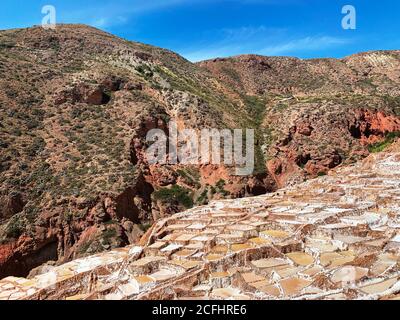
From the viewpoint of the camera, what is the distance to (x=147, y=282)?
11.4 metres

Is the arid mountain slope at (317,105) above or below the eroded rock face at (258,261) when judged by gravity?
above

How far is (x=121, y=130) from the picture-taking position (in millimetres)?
42406

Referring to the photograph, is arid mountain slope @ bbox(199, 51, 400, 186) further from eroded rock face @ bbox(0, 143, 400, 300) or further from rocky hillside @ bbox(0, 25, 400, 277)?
eroded rock face @ bbox(0, 143, 400, 300)

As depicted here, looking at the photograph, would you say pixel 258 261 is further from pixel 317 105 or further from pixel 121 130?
pixel 317 105

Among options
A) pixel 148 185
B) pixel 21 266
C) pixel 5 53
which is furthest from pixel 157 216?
pixel 5 53

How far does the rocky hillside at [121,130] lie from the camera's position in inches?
1232

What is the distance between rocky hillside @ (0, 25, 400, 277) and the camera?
31.3m

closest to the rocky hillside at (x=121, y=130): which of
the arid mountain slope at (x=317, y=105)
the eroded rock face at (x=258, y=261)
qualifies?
the arid mountain slope at (x=317, y=105)

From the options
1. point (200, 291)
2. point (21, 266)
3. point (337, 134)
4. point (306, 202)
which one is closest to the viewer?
point (200, 291)

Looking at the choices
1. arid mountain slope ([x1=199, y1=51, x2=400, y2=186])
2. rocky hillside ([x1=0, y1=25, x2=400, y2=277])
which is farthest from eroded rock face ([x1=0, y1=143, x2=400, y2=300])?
arid mountain slope ([x1=199, y1=51, x2=400, y2=186])

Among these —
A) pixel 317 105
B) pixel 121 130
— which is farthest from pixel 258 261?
pixel 317 105

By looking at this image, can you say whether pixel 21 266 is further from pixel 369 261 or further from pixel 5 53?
pixel 5 53

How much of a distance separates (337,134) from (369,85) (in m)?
25.8

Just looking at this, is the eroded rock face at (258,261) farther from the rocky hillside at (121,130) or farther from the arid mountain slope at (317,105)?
the arid mountain slope at (317,105)
